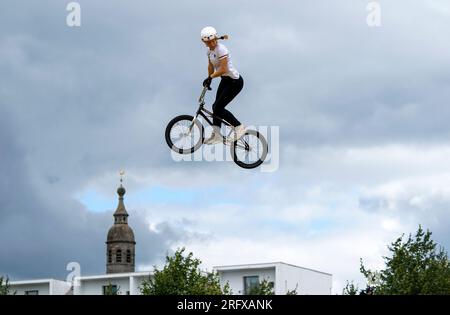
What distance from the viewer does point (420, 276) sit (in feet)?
229

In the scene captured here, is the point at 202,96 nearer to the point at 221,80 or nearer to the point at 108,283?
the point at 221,80

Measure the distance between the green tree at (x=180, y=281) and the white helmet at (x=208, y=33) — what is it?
55583 mm

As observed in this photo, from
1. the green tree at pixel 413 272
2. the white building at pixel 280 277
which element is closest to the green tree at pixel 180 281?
the green tree at pixel 413 272

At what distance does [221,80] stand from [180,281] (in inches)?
2178

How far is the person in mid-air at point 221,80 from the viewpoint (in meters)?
23.2

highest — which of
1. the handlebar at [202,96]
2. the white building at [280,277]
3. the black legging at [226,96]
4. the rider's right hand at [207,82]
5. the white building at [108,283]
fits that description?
the white building at [108,283]

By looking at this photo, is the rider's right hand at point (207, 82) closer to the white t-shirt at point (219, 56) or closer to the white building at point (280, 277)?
the white t-shirt at point (219, 56)

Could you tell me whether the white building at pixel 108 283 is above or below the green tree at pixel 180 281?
above

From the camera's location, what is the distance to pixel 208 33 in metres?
22.7

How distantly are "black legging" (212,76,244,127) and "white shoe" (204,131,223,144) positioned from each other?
0.61 m

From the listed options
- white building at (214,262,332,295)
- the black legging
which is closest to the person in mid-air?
the black legging

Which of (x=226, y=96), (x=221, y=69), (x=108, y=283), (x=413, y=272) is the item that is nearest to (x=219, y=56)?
(x=221, y=69)
